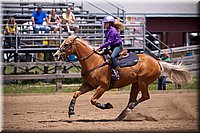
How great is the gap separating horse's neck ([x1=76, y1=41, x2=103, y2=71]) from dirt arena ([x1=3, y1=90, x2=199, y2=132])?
3.96 feet

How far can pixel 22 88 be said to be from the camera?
1925 cm

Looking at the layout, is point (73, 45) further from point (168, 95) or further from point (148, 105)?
point (168, 95)

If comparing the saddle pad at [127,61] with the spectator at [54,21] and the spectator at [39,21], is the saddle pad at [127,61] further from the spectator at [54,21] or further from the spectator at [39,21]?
the spectator at [39,21]

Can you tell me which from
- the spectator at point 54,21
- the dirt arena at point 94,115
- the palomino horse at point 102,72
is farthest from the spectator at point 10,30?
the palomino horse at point 102,72

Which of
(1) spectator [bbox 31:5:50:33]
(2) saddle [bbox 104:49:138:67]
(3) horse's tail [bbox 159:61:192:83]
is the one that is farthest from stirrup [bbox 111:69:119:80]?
(1) spectator [bbox 31:5:50:33]

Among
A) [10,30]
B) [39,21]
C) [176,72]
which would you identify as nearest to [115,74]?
[176,72]

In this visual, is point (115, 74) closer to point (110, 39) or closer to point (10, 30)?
point (110, 39)

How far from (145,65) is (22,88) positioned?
28.7 ft

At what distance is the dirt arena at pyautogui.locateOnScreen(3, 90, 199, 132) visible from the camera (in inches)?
385

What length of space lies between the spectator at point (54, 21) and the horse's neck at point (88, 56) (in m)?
9.94

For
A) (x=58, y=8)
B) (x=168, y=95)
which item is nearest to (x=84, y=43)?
(x=168, y=95)

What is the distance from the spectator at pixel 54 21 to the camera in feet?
69.8

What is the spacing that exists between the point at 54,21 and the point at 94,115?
10.7 m

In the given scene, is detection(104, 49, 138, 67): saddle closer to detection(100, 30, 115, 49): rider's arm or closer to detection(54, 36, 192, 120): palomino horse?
detection(54, 36, 192, 120): palomino horse
